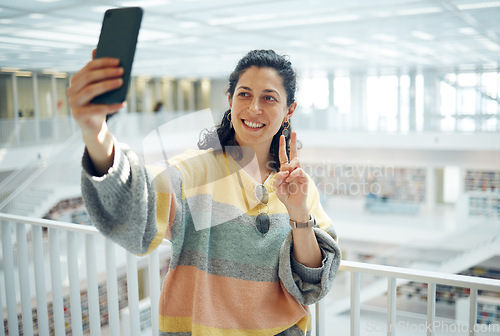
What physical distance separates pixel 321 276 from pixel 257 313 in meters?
0.13

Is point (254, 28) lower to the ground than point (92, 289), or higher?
higher

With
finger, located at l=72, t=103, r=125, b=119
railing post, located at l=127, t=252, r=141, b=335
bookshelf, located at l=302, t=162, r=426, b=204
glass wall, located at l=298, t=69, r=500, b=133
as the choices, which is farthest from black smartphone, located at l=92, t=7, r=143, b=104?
bookshelf, located at l=302, t=162, r=426, b=204

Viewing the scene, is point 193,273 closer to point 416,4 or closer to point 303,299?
point 303,299

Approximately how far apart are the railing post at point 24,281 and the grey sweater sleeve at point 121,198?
0.95 metres

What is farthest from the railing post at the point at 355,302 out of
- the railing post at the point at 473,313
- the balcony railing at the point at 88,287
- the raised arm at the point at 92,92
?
the raised arm at the point at 92,92

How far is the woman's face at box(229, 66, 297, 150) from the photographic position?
776 millimetres

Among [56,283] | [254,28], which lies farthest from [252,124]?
[254,28]

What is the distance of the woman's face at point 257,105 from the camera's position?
0.78 meters

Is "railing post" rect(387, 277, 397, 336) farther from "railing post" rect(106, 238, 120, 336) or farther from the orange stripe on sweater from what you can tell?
"railing post" rect(106, 238, 120, 336)

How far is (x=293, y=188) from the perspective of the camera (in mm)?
772

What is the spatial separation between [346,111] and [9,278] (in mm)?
9699

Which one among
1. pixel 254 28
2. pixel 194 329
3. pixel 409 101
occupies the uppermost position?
pixel 254 28

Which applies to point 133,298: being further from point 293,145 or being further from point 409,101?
point 409,101

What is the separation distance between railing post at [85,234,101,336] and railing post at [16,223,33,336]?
288 millimetres
